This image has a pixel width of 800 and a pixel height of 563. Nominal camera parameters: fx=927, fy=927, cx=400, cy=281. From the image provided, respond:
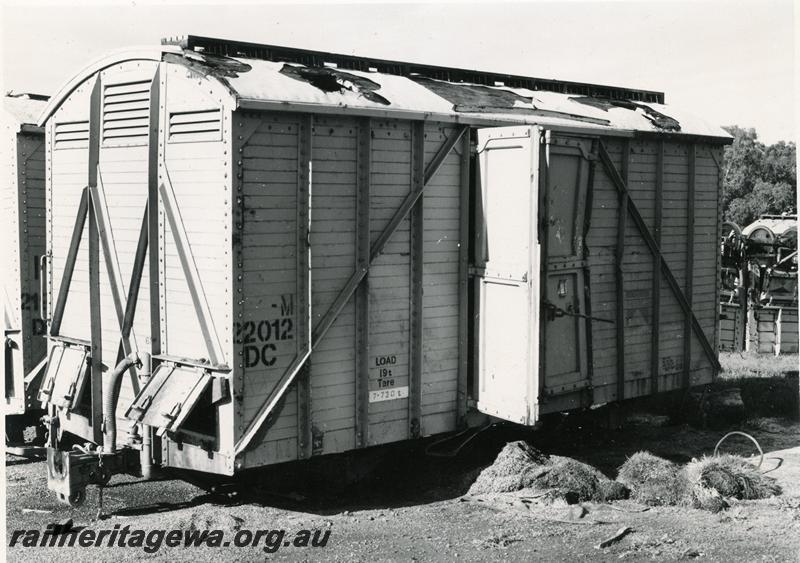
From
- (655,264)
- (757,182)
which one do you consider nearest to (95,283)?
(655,264)

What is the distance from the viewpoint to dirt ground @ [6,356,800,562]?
7.34 metres

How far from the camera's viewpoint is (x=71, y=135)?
31.3 feet

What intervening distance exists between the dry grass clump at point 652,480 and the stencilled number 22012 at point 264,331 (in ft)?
11.8

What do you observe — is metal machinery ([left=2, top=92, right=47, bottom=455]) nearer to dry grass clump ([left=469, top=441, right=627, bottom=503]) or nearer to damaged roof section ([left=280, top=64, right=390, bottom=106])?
damaged roof section ([left=280, top=64, right=390, bottom=106])

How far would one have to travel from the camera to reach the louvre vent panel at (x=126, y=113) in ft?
28.0

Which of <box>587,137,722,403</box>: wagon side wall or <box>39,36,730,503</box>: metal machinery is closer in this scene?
<box>39,36,730,503</box>: metal machinery

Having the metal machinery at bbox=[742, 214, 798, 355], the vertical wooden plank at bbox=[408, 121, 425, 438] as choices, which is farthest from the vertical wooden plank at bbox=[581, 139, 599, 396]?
the metal machinery at bbox=[742, 214, 798, 355]

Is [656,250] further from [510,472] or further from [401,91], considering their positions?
[401,91]

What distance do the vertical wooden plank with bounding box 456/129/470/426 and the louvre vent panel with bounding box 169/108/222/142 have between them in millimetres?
2617

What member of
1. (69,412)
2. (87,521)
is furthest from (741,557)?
(69,412)

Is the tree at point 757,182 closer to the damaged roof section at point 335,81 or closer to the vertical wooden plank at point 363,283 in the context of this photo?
the damaged roof section at point 335,81

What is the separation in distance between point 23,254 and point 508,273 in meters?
5.51

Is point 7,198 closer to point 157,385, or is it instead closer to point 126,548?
point 157,385

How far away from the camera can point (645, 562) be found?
7148 millimetres
